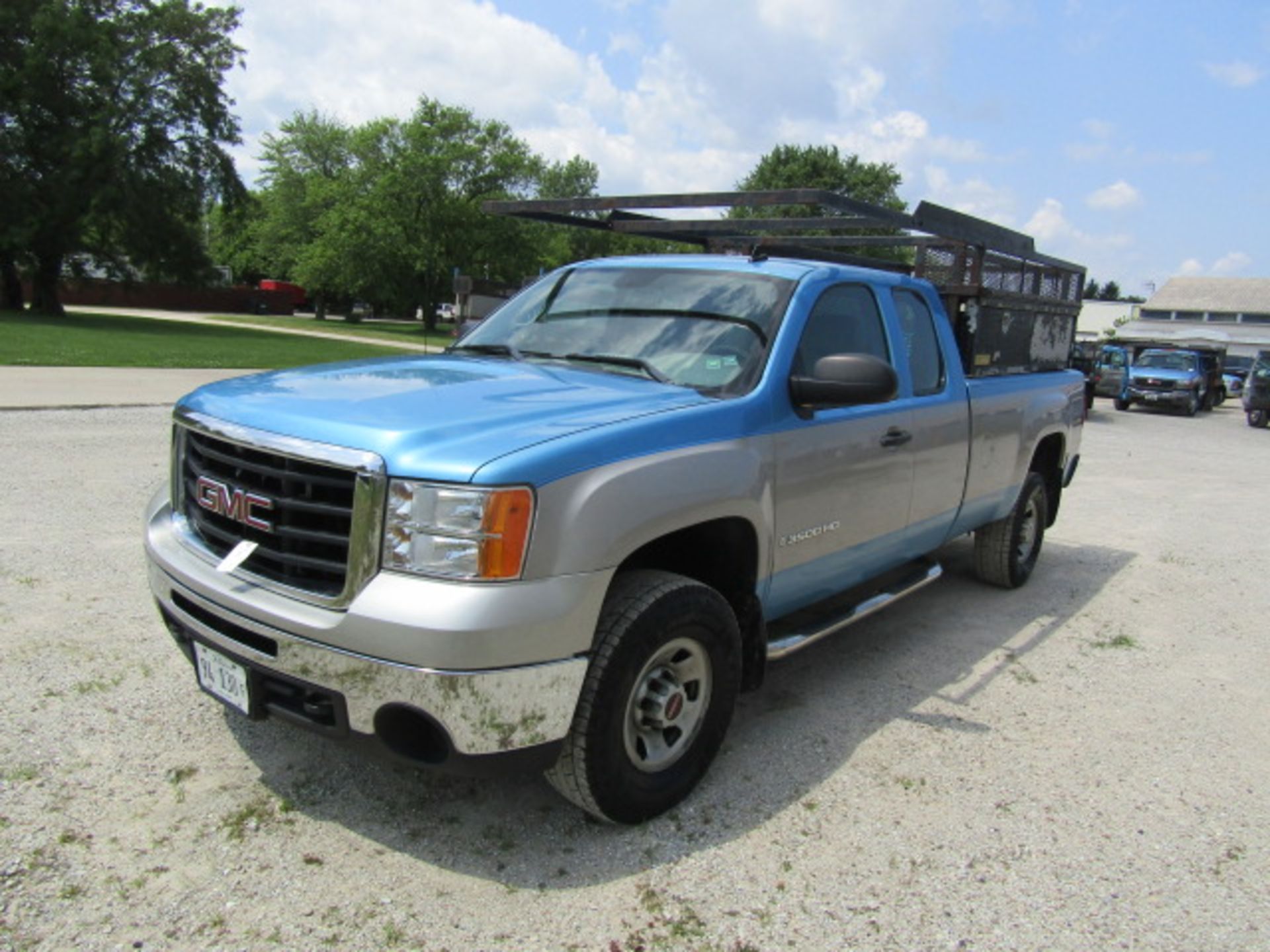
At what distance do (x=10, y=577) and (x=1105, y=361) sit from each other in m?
30.5

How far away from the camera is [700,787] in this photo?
3340mm

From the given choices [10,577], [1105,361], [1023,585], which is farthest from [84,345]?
[1105,361]

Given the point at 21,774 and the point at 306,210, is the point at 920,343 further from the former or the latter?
the point at 306,210

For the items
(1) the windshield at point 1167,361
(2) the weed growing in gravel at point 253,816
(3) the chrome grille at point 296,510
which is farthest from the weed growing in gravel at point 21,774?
(1) the windshield at point 1167,361

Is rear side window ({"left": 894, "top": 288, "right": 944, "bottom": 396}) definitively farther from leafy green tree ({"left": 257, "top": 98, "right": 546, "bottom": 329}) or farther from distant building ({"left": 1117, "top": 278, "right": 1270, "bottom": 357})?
distant building ({"left": 1117, "top": 278, "right": 1270, "bottom": 357})

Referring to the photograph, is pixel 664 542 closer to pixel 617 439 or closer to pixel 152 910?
pixel 617 439

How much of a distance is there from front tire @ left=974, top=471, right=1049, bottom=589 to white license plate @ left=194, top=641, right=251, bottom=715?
14.8ft

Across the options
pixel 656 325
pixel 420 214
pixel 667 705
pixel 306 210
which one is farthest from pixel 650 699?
pixel 306 210

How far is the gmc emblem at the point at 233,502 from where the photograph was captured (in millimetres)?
2787

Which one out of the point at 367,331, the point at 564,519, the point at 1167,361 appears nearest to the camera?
the point at 564,519

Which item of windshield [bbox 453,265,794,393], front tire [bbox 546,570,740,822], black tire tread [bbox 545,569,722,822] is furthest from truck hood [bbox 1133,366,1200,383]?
black tire tread [bbox 545,569,722,822]

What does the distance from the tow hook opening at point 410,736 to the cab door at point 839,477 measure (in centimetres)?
146

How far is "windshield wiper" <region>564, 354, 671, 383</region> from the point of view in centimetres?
355

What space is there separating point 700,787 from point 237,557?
5.78 ft
